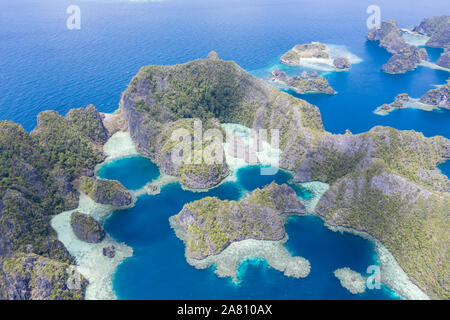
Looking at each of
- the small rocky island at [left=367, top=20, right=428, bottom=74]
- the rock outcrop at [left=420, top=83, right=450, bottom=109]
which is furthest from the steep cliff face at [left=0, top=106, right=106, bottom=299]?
the small rocky island at [left=367, top=20, right=428, bottom=74]

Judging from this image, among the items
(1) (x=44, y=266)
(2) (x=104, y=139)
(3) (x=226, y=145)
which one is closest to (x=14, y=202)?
(1) (x=44, y=266)

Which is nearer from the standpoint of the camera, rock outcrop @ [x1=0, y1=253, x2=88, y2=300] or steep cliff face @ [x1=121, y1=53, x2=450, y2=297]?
rock outcrop @ [x1=0, y1=253, x2=88, y2=300]

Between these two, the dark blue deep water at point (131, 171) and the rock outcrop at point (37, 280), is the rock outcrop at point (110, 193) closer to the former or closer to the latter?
the dark blue deep water at point (131, 171)

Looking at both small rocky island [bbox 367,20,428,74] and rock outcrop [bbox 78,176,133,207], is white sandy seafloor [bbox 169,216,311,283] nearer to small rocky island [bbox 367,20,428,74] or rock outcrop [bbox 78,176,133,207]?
rock outcrop [bbox 78,176,133,207]

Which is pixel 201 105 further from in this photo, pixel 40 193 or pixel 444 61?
pixel 444 61

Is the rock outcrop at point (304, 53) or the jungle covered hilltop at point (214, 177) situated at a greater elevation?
the rock outcrop at point (304, 53)

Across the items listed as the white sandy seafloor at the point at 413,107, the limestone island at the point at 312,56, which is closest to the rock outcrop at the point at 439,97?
the white sandy seafloor at the point at 413,107

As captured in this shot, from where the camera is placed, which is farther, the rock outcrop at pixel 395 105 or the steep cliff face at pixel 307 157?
the rock outcrop at pixel 395 105

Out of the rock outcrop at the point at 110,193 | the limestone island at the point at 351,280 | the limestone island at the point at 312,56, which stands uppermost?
the limestone island at the point at 312,56
